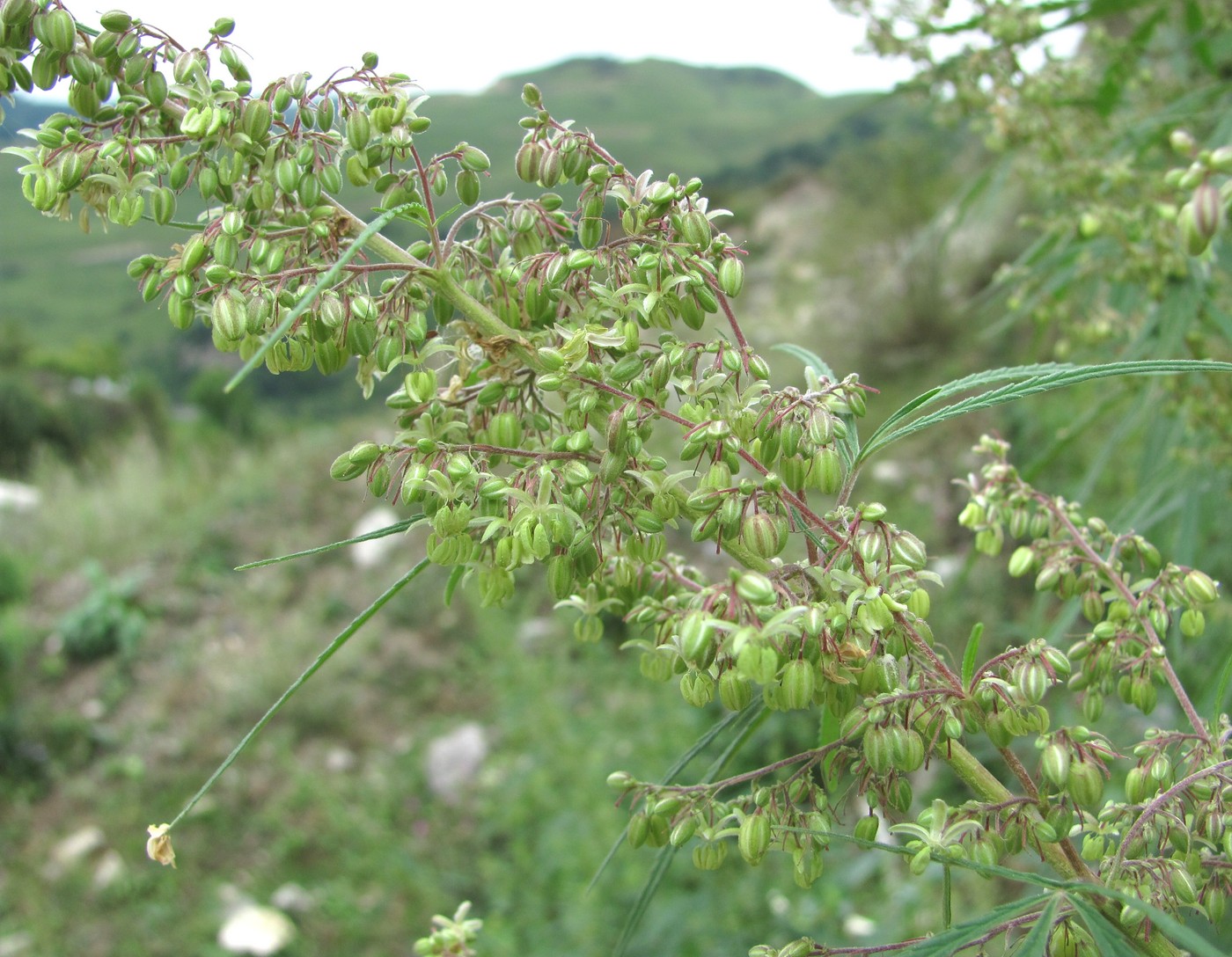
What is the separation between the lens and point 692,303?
0.71 m

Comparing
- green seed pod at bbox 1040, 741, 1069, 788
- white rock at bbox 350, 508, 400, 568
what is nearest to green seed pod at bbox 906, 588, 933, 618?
green seed pod at bbox 1040, 741, 1069, 788

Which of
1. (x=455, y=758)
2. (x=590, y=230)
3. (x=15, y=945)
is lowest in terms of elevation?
(x=15, y=945)

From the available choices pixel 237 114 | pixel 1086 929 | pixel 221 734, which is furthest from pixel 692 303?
pixel 221 734

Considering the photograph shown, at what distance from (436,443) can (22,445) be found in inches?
491

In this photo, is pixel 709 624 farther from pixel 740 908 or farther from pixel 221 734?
pixel 221 734

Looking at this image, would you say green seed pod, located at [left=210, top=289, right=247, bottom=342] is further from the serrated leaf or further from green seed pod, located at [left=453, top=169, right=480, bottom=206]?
the serrated leaf

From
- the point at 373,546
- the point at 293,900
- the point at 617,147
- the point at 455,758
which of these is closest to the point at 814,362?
the point at 293,900

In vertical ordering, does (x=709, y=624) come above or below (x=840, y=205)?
below

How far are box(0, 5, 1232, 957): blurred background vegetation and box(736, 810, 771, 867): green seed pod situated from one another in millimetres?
628

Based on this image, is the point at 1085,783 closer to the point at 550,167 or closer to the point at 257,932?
the point at 550,167

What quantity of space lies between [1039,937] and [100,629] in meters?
6.44

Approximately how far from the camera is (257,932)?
3549mm

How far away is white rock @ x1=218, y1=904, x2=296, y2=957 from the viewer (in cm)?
350

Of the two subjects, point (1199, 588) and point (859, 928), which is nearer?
point (1199, 588)
